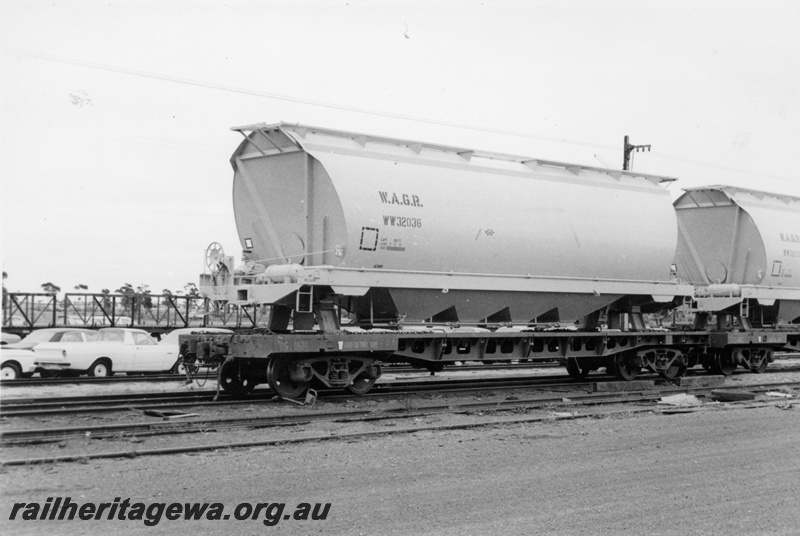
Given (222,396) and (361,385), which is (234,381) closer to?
(222,396)

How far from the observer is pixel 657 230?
18.0 metres

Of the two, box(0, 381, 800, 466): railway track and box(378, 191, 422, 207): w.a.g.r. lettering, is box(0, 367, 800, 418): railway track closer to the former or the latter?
box(0, 381, 800, 466): railway track

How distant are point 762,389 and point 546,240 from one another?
224 inches

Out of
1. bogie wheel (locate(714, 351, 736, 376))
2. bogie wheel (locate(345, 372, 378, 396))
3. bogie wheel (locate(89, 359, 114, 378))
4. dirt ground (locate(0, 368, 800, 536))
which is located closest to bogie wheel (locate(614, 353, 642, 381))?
bogie wheel (locate(714, 351, 736, 376))

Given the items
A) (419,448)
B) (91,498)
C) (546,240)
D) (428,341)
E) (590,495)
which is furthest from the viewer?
(546,240)

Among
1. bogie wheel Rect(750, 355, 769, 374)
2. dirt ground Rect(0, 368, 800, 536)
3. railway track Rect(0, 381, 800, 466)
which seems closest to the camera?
dirt ground Rect(0, 368, 800, 536)

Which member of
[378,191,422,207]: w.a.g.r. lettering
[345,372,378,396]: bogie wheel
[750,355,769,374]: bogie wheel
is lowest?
[750,355,769,374]: bogie wheel

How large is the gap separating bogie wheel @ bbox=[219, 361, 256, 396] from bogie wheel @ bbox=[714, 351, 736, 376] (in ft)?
39.3

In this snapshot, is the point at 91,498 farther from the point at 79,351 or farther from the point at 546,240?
the point at 79,351

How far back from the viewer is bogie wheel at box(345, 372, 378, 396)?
14367mm

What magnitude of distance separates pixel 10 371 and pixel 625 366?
1434 cm

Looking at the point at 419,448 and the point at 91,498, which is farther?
the point at 419,448

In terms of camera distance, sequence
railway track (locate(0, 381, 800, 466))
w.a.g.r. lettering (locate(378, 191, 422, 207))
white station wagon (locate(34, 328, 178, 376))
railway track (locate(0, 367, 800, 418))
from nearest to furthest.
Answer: railway track (locate(0, 381, 800, 466))
railway track (locate(0, 367, 800, 418))
w.a.g.r. lettering (locate(378, 191, 422, 207))
white station wagon (locate(34, 328, 178, 376))

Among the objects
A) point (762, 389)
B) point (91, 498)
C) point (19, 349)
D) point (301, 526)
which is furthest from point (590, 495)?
point (19, 349)
